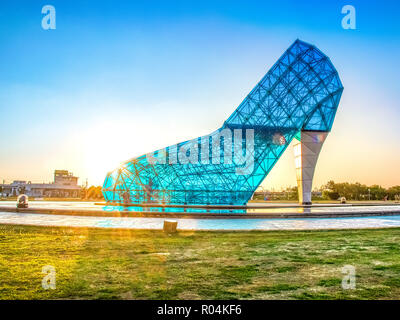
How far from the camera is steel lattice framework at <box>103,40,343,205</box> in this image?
1261 inches

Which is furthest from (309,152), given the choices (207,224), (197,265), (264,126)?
(197,265)

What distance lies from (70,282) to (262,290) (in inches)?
147

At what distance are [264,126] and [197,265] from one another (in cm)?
2610

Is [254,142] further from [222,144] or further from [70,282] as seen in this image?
[70,282]

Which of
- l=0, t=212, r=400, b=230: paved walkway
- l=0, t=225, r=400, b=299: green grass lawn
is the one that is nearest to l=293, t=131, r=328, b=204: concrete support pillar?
l=0, t=212, r=400, b=230: paved walkway

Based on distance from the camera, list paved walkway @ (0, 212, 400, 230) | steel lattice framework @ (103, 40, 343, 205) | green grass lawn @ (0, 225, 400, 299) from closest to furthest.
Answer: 1. green grass lawn @ (0, 225, 400, 299)
2. paved walkway @ (0, 212, 400, 230)
3. steel lattice framework @ (103, 40, 343, 205)

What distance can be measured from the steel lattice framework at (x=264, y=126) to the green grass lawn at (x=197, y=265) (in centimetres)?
2016

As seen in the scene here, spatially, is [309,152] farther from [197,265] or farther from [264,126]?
[197,265]

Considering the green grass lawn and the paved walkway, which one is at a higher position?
the green grass lawn

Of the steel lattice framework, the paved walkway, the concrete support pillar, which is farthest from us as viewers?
the concrete support pillar

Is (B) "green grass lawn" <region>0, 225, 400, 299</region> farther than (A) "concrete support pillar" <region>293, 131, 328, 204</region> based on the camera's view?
No

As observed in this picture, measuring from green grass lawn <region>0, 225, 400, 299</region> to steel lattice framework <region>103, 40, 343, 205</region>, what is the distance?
20.2m

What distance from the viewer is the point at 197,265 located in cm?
783

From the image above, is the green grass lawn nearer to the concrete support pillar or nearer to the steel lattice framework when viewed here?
the steel lattice framework
